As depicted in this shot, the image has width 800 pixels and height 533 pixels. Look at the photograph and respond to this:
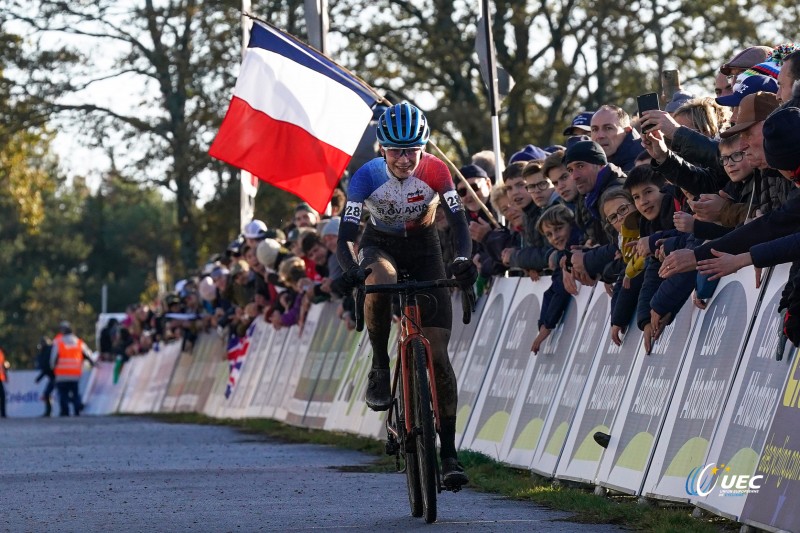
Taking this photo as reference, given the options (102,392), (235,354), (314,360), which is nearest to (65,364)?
(102,392)

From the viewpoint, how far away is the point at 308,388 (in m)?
19.7

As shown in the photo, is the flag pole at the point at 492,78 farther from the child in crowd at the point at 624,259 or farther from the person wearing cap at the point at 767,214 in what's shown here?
the person wearing cap at the point at 767,214

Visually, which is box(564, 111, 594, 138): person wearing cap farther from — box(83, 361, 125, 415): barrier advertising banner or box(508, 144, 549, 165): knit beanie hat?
box(83, 361, 125, 415): barrier advertising banner

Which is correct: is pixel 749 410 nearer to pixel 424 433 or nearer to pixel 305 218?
pixel 424 433

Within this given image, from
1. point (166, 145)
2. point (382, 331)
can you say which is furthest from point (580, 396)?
point (166, 145)

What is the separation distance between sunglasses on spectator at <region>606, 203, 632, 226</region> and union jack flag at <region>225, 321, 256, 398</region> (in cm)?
1417

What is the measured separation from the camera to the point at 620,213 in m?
11.1

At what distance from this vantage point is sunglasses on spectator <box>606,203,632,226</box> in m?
11.0

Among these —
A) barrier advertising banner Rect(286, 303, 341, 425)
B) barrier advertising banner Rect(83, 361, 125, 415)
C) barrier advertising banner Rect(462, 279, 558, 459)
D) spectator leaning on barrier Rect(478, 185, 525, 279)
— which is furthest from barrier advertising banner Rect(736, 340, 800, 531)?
barrier advertising banner Rect(83, 361, 125, 415)

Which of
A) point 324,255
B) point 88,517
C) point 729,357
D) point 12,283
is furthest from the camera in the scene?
point 12,283

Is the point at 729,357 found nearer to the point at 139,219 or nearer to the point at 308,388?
the point at 308,388

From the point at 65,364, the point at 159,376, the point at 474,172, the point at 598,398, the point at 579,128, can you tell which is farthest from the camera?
the point at 65,364

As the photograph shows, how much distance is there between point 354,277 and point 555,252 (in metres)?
3.27

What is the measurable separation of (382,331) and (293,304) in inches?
482
